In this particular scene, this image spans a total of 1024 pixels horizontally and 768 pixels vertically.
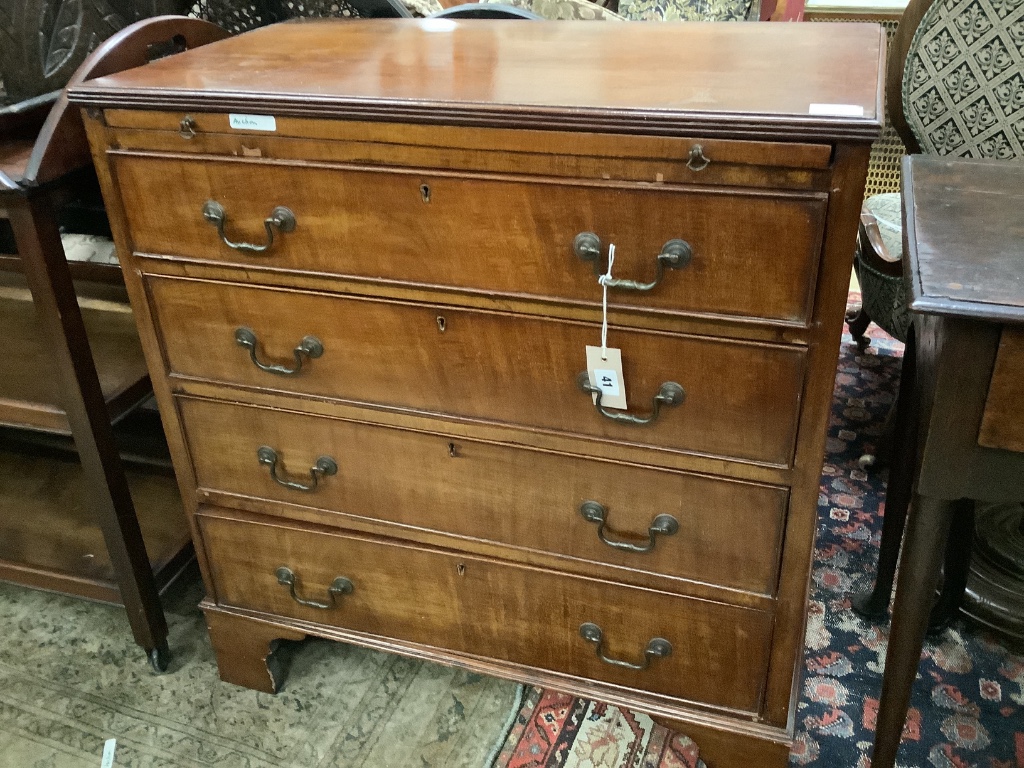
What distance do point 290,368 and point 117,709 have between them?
0.74 metres

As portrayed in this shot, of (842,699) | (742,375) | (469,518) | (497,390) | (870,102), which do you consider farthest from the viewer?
(842,699)

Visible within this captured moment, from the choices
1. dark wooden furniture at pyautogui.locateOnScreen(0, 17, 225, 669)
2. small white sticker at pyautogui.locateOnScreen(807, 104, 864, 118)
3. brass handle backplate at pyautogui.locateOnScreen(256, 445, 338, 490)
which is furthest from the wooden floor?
small white sticker at pyautogui.locateOnScreen(807, 104, 864, 118)

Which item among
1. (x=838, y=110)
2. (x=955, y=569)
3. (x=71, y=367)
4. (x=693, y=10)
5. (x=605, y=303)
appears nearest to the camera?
(x=838, y=110)

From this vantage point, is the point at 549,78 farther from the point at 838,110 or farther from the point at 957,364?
the point at 957,364

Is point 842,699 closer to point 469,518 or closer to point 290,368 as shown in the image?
point 469,518

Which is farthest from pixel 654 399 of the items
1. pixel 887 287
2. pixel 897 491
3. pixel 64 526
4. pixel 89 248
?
pixel 89 248

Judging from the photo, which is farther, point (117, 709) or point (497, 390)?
point (117, 709)

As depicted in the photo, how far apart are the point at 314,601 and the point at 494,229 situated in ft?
2.32

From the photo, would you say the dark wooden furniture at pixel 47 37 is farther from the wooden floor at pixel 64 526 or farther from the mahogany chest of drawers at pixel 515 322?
the wooden floor at pixel 64 526

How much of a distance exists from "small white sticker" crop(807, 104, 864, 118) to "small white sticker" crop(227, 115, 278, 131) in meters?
0.58

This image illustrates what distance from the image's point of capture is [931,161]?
3.70ft

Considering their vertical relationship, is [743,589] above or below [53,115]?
below

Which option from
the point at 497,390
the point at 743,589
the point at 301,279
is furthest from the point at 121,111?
the point at 743,589

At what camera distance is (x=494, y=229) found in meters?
0.95
